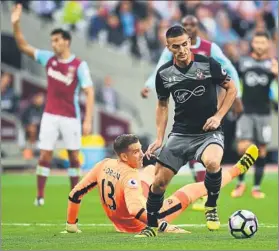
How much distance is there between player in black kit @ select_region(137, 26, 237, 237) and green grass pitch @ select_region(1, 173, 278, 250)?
0.47 metres

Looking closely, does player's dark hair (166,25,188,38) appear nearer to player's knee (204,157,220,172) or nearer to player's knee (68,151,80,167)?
player's knee (204,157,220,172)

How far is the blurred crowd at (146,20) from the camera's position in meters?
26.5

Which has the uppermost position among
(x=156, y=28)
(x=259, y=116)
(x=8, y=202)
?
(x=156, y=28)

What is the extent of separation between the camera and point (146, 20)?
2688 cm

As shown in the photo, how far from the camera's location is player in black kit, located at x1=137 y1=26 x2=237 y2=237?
9.88 meters

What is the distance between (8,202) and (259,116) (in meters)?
4.45

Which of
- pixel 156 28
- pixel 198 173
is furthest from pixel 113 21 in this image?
pixel 198 173

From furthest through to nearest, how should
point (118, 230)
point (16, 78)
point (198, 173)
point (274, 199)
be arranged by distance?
point (16, 78), point (274, 199), point (198, 173), point (118, 230)

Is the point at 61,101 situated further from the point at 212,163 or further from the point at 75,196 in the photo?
the point at 212,163

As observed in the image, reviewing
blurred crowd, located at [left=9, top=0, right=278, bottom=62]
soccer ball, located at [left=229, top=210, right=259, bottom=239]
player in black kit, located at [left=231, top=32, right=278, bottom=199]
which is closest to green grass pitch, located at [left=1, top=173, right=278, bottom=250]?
soccer ball, located at [left=229, top=210, right=259, bottom=239]

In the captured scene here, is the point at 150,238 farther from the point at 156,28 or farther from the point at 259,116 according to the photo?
the point at 156,28

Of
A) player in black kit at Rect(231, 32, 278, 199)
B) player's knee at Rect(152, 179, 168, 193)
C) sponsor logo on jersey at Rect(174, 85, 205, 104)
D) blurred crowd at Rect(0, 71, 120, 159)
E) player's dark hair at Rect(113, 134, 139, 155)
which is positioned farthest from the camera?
blurred crowd at Rect(0, 71, 120, 159)

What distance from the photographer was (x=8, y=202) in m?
16.1

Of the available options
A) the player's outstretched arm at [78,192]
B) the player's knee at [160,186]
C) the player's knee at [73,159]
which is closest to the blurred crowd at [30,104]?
the player's knee at [73,159]
